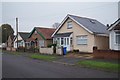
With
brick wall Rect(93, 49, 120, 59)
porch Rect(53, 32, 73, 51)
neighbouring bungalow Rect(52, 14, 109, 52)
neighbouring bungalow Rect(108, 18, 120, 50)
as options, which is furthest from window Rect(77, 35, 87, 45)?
brick wall Rect(93, 49, 120, 59)

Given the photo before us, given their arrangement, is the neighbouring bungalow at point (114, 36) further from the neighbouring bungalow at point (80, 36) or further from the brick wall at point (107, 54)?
the brick wall at point (107, 54)

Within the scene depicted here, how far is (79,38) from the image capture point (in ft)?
112

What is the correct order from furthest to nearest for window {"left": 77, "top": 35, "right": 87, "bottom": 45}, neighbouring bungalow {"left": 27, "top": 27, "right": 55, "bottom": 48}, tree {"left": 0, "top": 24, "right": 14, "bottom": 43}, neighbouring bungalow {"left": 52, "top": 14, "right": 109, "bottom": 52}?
tree {"left": 0, "top": 24, "right": 14, "bottom": 43} < neighbouring bungalow {"left": 27, "top": 27, "right": 55, "bottom": 48} < window {"left": 77, "top": 35, "right": 87, "bottom": 45} < neighbouring bungalow {"left": 52, "top": 14, "right": 109, "bottom": 52}

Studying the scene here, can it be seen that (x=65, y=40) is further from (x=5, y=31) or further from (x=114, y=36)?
(x=5, y=31)

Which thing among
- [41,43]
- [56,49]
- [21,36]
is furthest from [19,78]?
[21,36]

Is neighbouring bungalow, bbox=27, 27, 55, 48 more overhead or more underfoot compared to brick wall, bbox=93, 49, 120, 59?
more overhead

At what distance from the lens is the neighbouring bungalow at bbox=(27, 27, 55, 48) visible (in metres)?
43.2

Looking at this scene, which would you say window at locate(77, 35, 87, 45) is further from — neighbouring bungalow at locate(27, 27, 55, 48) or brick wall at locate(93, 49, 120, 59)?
neighbouring bungalow at locate(27, 27, 55, 48)

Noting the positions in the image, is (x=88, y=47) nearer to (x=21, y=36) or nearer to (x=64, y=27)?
(x=64, y=27)

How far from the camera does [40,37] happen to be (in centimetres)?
4509

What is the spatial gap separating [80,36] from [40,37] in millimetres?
13455

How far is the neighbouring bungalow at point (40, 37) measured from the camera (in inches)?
1703

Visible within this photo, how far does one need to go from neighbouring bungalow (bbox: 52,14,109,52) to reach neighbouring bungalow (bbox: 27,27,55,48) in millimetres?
5034

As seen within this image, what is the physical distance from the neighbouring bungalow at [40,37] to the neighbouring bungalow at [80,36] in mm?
5034
